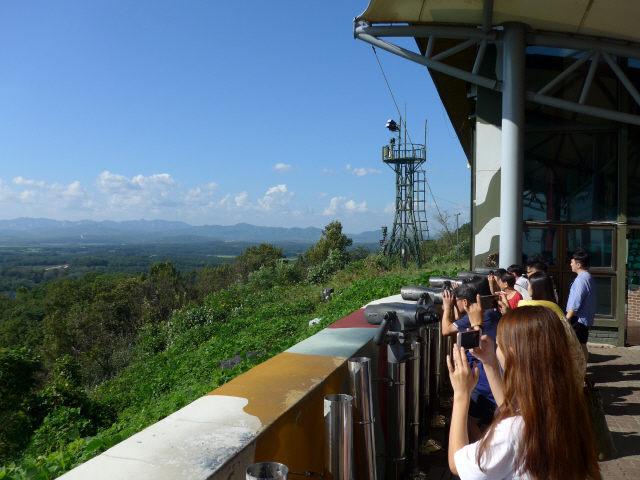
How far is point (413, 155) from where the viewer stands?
130 ft

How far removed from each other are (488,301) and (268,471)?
312 cm

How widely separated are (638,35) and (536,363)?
7.60m

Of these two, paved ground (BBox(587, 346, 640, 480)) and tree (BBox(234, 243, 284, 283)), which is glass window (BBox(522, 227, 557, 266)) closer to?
paved ground (BBox(587, 346, 640, 480))

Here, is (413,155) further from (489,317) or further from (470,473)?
(470,473)

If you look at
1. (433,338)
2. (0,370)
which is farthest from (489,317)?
(0,370)

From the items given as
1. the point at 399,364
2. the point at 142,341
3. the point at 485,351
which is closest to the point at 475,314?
the point at 399,364

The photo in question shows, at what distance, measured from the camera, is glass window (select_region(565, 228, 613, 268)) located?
28.3 feet

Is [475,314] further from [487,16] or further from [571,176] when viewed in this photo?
[571,176]

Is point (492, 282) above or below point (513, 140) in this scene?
below

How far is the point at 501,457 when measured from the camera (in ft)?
5.32

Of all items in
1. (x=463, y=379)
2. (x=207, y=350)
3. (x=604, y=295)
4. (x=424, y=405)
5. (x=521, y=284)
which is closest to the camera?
(x=463, y=379)

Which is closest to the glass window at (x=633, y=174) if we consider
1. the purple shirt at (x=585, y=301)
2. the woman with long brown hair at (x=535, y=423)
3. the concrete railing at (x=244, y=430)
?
A: the purple shirt at (x=585, y=301)

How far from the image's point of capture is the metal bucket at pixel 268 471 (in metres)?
1.56

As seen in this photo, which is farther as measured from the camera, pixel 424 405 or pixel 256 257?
pixel 256 257
